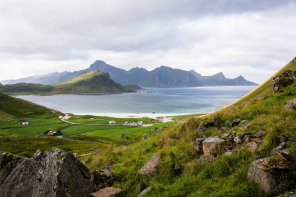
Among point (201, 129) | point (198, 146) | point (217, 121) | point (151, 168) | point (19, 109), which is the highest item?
point (217, 121)

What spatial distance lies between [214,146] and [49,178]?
863 cm

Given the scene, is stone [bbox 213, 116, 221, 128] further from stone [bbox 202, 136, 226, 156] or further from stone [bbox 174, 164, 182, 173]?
stone [bbox 174, 164, 182, 173]

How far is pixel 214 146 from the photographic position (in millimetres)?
9516

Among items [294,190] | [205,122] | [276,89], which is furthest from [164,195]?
[276,89]

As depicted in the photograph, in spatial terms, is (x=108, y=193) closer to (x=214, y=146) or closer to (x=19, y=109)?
(x=214, y=146)

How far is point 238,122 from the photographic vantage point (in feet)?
43.0

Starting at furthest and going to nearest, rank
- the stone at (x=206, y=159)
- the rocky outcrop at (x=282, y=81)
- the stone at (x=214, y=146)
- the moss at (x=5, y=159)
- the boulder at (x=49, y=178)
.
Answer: the rocky outcrop at (x=282, y=81), the moss at (x=5, y=159), the stone at (x=214, y=146), the stone at (x=206, y=159), the boulder at (x=49, y=178)

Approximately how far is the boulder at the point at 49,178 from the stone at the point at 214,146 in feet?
21.5

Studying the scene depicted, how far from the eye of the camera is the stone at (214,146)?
9.29 m

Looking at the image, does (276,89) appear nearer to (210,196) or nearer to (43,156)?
(210,196)

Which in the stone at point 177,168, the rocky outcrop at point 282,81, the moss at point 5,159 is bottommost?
the stone at point 177,168

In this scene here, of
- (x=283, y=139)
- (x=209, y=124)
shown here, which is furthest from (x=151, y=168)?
(x=283, y=139)

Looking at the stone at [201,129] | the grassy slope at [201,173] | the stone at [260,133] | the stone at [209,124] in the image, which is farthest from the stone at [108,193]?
the stone at [209,124]

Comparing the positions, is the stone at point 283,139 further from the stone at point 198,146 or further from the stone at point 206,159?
the stone at point 198,146
